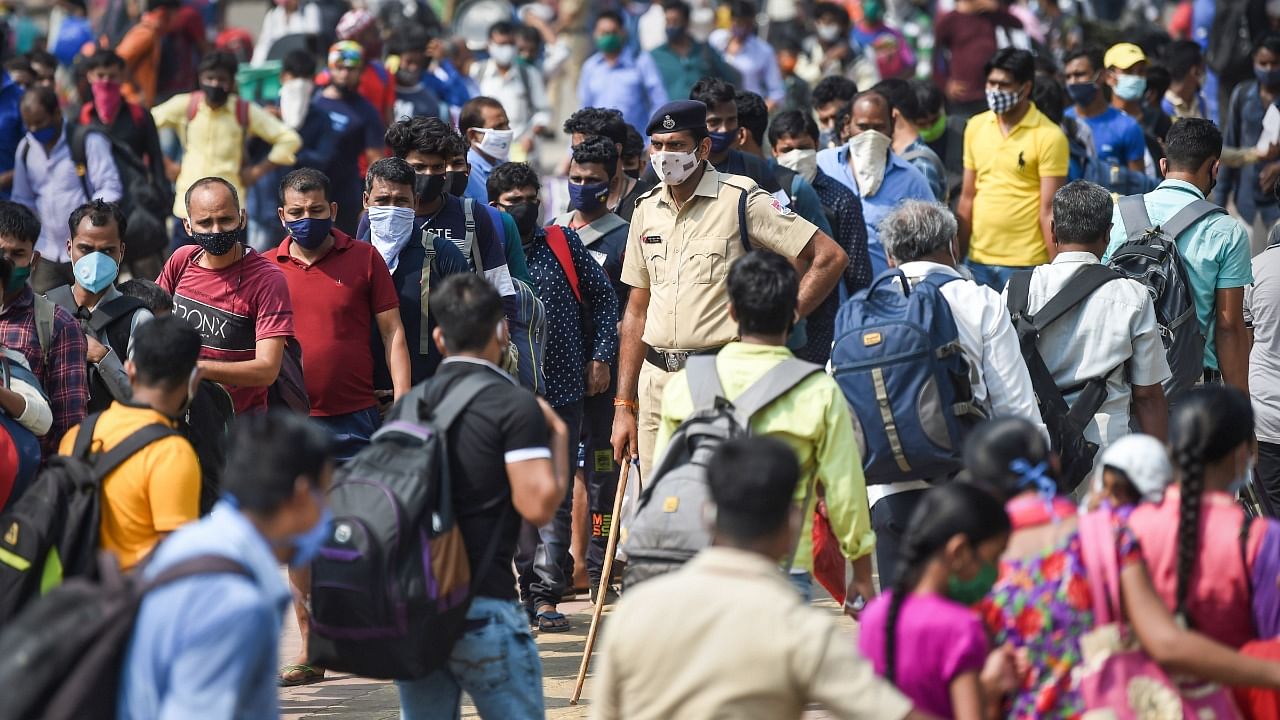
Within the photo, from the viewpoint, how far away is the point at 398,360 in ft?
23.4

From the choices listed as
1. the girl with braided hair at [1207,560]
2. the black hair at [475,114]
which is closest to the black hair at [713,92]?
the black hair at [475,114]

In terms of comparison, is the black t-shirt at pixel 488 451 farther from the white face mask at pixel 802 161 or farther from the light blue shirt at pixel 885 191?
the light blue shirt at pixel 885 191

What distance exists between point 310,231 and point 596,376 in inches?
A: 78.5

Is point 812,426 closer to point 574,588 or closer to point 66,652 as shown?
point 66,652

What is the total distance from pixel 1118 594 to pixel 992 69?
6889mm

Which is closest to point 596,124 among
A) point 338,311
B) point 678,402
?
point 338,311

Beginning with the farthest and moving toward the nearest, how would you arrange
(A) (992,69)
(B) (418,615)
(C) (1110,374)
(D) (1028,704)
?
(A) (992,69)
(C) (1110,374)
(B) (418,615)
(D) (1028,704)

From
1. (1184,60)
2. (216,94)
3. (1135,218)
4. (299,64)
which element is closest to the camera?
(1135,218)

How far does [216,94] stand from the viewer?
12.8 metres

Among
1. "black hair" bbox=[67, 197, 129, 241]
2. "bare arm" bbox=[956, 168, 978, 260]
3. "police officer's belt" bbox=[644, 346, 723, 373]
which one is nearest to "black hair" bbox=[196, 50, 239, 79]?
"bare arm" bbox=[956, 168, 978, 260]

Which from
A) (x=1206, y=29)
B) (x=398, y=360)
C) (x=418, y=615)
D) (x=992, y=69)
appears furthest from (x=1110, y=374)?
(x=1206, y=29)

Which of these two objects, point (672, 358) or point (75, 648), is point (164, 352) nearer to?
point (75, 648)

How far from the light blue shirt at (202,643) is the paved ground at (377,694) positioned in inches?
132

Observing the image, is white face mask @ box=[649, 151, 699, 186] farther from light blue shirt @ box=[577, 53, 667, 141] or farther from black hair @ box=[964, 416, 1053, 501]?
light blue shirt @ box=[577, 53, 667, 141]
